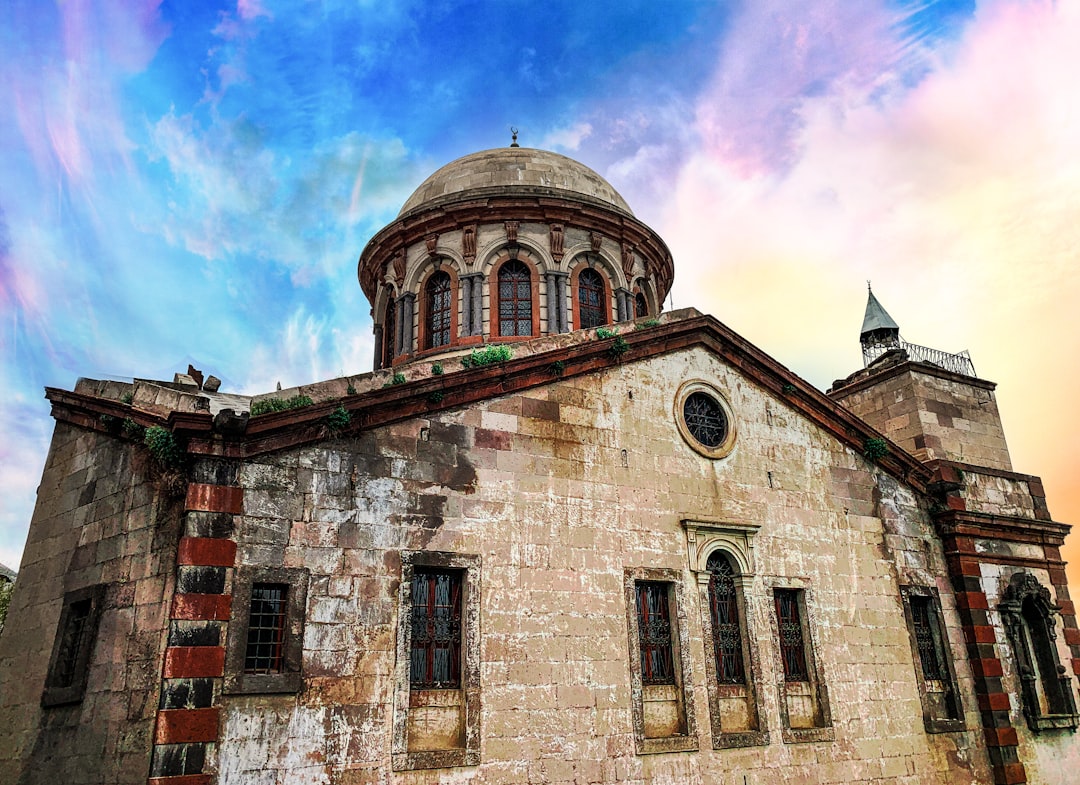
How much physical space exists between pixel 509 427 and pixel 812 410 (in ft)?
23.0

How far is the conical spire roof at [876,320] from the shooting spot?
86.1 feet

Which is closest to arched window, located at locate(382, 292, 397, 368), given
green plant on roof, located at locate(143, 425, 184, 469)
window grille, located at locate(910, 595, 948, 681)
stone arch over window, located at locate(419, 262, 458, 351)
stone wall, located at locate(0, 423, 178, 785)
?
stone arch over window, located at locate(419, 262, 458, 351)

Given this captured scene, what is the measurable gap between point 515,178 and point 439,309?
3.94m

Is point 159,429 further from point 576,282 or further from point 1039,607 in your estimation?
point 1039,607

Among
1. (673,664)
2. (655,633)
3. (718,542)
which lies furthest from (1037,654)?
(655,633)

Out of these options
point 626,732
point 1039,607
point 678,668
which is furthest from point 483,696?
point 1039,607

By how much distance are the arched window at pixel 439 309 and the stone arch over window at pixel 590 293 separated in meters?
2.92

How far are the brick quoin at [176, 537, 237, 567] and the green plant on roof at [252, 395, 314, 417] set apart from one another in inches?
68.2

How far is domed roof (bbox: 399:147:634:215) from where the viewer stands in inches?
805

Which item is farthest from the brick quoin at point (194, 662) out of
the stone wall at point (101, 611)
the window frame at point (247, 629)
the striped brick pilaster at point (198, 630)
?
the stone wall at point (101, 611)

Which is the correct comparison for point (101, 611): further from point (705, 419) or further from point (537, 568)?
point (705, 419)

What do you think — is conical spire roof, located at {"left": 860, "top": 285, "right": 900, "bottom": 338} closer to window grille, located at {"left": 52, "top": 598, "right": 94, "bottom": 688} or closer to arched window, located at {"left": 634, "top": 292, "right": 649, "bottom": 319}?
arched window, located at {"left": 634, "top": 292, "right": 649, "bottom": 319}

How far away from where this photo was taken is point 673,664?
536 inches

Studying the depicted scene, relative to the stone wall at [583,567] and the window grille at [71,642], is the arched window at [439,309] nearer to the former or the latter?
the stone wall at [583,567]
